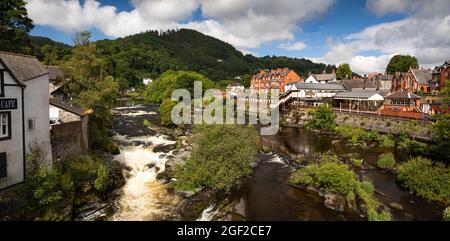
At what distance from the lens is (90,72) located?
2798 cm

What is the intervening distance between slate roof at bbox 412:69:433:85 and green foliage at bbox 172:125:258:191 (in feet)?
164

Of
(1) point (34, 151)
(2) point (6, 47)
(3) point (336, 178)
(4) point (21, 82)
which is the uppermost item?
(2) point (6, 47)

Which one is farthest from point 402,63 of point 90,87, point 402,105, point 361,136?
point 90,87

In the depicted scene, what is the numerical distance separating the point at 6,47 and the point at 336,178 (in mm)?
35616

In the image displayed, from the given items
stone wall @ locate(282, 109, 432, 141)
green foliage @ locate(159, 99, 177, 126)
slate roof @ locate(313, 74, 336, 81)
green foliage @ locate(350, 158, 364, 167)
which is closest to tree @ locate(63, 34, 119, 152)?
green foliage @ locate(159, 99, 177, 126)

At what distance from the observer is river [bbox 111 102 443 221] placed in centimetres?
1684

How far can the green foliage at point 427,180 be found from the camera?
1873 cm

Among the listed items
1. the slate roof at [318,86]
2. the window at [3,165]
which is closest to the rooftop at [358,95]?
the slate roof at [318,86]

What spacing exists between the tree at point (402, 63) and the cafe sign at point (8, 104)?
8928cm

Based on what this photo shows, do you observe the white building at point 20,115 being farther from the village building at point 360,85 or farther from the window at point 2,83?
the village building at point 360,85

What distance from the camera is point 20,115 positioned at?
598 inches

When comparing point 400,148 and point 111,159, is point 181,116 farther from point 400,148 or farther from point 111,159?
point 400,148

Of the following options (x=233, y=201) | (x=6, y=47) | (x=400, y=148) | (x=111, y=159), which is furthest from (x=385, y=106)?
(x=6, y=47)

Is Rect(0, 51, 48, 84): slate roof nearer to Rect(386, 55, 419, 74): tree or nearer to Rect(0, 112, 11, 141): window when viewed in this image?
Rect(0, 112, 11, 141): window
